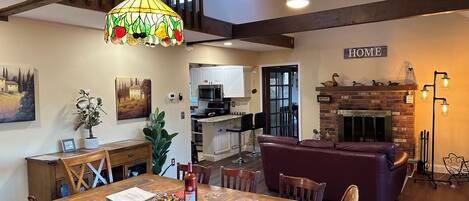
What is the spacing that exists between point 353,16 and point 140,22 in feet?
9.73

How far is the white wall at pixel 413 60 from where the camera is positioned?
5613 mm

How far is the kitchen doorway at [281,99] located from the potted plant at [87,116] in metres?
4.26

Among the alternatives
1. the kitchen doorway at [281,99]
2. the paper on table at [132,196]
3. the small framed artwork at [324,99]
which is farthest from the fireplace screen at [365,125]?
the paper on table at [132,196]

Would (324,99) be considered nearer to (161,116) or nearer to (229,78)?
(229,78)

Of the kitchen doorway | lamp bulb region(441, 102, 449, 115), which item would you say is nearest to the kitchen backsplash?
the kitchen doorway

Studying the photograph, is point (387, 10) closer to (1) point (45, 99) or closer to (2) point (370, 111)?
(2) point (370, 111)

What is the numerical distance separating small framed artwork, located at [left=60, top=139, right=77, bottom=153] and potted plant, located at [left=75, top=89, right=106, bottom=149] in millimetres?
138

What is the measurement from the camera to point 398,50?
20.0ft

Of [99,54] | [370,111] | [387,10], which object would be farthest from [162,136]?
[370,111]

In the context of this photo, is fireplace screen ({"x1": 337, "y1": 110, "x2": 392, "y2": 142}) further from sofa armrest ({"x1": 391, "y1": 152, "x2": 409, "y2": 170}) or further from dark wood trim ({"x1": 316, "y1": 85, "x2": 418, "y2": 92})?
sofa armrest ({"x1": 391, "y1": 152, "x2": 409, "y2": 170})

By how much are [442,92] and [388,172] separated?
2792mm

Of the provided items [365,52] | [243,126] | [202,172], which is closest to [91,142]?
[202,172]

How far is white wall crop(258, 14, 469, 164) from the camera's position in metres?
5.61

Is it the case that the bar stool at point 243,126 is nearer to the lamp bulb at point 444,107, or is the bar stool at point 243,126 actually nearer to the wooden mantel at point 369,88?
the wooden mantel at point 369,88
